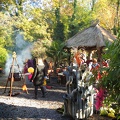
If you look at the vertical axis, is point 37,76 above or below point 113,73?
below

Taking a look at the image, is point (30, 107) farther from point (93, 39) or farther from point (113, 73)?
point (93, 39)

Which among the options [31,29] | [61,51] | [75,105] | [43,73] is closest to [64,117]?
[75,105]

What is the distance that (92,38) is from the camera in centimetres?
1360

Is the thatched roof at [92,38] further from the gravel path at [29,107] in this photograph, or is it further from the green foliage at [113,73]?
the green foliage at [113,73]

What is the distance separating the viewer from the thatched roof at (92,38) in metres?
13.1

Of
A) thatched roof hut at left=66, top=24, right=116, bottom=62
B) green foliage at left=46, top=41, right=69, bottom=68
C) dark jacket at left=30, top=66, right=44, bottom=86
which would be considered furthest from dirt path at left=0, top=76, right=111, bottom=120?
green foliage at left=46, top=41, right=69, bottom=68

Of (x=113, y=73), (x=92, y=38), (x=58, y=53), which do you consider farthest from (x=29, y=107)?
(x=58, y=53)

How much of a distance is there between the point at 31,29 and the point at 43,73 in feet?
37.0

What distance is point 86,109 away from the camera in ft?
22.4

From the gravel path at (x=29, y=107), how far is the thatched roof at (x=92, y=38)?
13.2ft

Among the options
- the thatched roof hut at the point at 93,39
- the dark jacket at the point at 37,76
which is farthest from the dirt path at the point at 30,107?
the thatched roof hut at the point at 93,39

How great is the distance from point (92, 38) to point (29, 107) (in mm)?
6671

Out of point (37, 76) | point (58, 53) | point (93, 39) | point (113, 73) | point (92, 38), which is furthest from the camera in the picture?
point (58, 53)

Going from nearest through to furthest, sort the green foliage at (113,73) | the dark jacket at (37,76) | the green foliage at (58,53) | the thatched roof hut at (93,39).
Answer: the green foliage at (113,73), the dark jacket at (37,76), the thatched roof hut at (93,39), the green foliage at (58,53)
